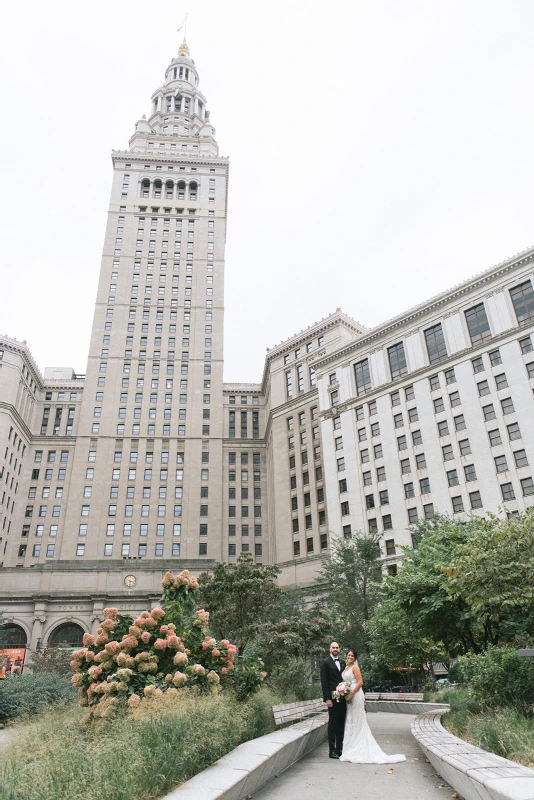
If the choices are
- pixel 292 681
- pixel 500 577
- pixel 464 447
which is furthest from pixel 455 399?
pixel 500 577

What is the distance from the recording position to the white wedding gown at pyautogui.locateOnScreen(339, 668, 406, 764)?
32.9 feet

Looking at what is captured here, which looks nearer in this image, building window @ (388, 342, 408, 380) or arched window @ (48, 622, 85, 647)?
arched window @ (48, 622, 85, 647)

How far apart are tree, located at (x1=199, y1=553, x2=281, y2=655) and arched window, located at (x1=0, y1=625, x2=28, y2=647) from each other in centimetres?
2933

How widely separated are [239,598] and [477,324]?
110 feet

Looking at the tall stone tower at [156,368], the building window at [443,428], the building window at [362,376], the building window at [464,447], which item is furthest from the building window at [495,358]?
the tall stone tower at [156,368]

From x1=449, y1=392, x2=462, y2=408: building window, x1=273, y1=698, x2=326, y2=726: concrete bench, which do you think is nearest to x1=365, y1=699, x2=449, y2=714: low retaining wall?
x1=273, y1=698, x2=326, y2=726: concrete bench

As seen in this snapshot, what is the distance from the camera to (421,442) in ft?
165

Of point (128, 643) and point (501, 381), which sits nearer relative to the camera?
point (128, 643)

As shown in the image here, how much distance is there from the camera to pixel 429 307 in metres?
54.2

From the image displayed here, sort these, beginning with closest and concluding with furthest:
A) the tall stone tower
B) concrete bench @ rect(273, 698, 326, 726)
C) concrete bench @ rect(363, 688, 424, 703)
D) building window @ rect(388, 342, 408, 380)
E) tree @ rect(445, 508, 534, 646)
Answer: concrete bench @ rect(273, 698, 326, 726) → tree @ rect(445, 508, 534, 646) → concrete bench @ rect(363, 688, 424, 703) → building window @ rect(388, 342, 408, 380) → the tall stone tower

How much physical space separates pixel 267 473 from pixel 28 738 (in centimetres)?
7060

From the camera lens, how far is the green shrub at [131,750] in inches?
215

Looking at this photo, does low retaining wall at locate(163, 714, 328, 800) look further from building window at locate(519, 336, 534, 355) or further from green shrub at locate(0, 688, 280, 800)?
building window at locate(519, 336, 534, 355)

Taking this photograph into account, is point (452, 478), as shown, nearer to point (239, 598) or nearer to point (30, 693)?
point (239, 598)
